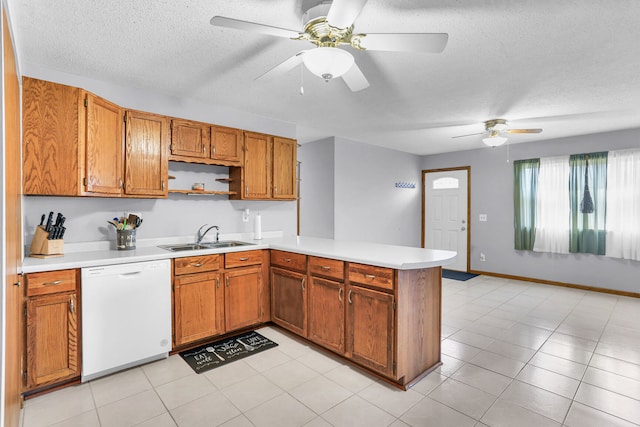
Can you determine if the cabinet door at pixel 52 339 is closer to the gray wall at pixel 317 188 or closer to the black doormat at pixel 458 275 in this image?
the gray wall at pixel 317 188

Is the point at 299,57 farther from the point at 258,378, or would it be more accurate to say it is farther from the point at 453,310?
the point at 453,310

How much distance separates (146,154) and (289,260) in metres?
1.68

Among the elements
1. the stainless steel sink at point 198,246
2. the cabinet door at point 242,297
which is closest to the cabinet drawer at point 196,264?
the cabinet door at point 242,297

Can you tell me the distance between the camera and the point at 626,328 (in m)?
3.44

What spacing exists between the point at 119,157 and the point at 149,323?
1451 millimetres

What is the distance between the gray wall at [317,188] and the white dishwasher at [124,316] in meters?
3.06

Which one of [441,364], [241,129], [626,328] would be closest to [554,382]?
[441,364]

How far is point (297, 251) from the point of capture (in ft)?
9.75

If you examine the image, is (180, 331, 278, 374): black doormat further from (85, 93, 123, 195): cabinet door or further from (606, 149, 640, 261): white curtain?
(606, 149, 640, 261): white curtain

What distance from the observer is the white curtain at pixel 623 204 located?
4.55 m

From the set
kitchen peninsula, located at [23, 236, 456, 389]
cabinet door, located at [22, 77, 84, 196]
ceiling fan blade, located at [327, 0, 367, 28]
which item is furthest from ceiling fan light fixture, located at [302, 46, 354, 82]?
cabinet door, located at [22, 77, 84, 196]

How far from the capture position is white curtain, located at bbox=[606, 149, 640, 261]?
4.55 metres

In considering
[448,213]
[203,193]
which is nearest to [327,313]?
[203,193]

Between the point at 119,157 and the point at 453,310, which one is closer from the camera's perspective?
the point at 119,157
